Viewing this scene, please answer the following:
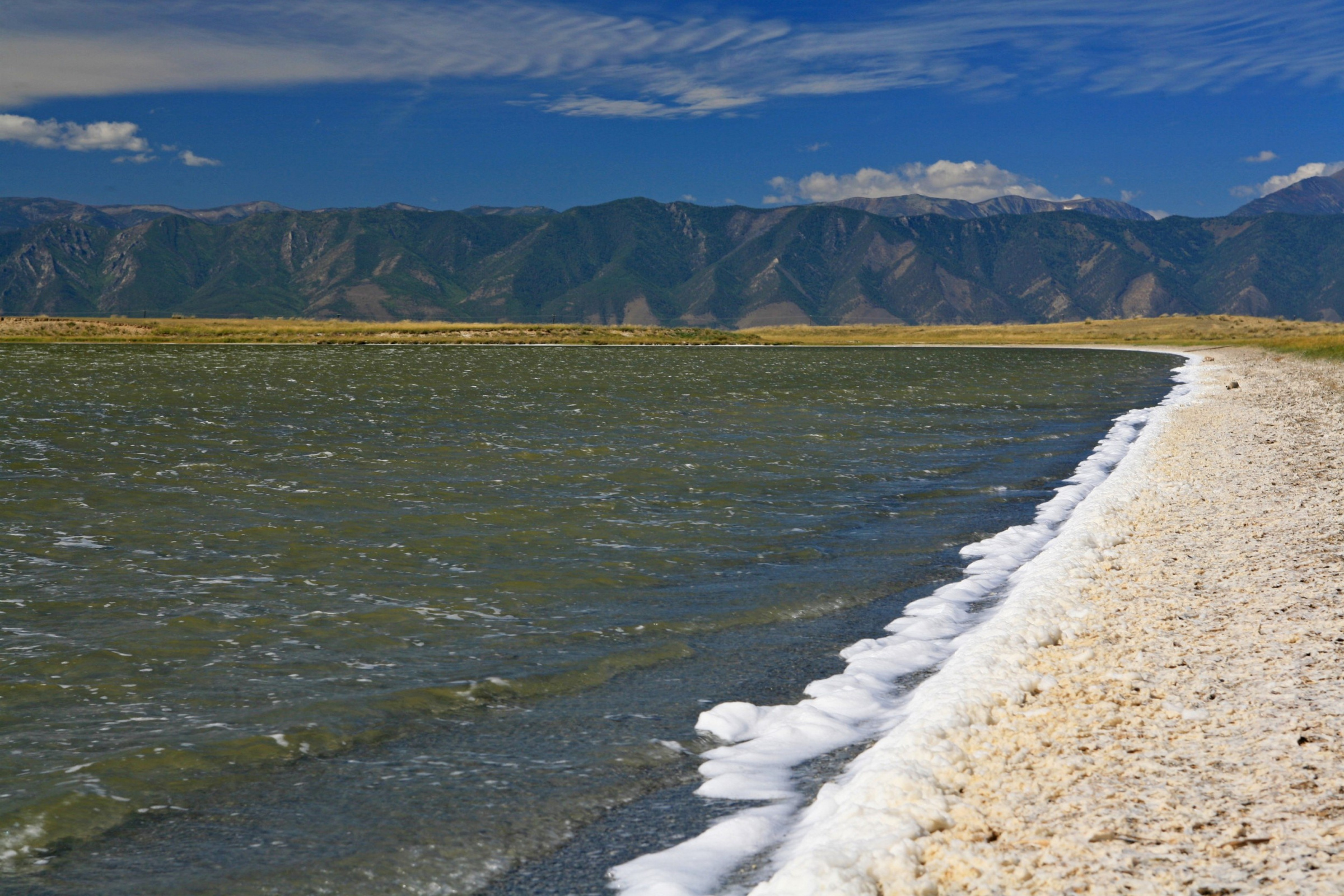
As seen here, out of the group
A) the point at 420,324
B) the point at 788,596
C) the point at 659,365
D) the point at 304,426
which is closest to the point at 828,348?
the point at 659,365

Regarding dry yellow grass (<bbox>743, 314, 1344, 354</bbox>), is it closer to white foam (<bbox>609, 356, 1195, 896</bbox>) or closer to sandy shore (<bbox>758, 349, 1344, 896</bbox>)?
sandy shore (<bbox>758, 349, 1344, 896</bbox>)

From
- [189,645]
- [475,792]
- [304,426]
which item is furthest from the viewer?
[304,426]

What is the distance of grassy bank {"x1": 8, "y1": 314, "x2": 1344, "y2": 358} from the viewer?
467ft

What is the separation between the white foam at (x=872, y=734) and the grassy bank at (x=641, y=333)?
398ft

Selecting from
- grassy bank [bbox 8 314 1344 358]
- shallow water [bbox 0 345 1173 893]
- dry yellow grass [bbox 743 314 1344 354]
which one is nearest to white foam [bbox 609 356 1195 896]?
shallow water [bbox 0 345 1173 893]

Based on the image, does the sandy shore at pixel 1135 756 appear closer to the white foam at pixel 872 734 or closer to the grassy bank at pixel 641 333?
the white foam at pixel 872 734

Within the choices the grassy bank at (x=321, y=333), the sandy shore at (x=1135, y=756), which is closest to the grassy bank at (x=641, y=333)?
the grassy bank at (x=321, y=333)

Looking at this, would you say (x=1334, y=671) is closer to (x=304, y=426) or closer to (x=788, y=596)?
(x=788, y=596)

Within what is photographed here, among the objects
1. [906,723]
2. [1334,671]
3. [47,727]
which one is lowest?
[47,727]

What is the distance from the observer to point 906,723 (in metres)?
9.05

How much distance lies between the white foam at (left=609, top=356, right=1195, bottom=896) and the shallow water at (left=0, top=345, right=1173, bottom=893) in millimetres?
554

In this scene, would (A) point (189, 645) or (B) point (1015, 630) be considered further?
(A) point (189, 645)

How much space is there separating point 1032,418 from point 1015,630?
3393 centimetres

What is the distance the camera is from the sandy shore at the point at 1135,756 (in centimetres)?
610
